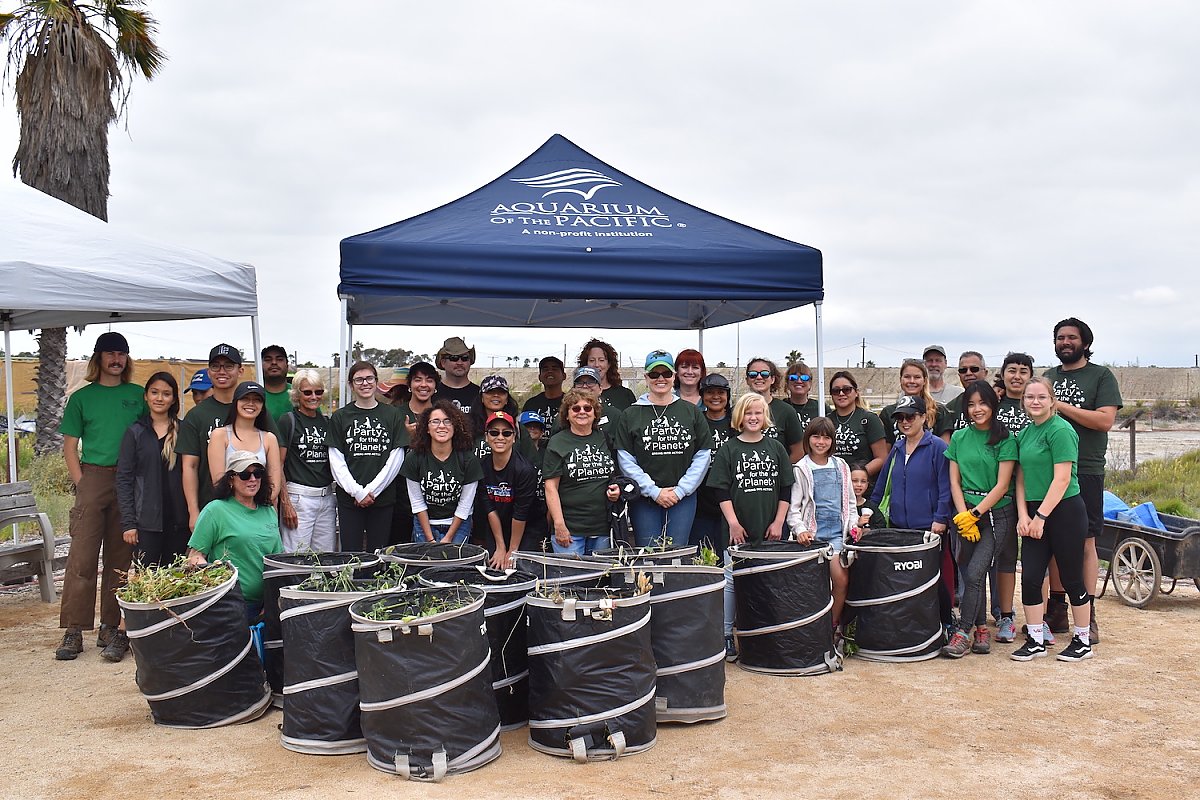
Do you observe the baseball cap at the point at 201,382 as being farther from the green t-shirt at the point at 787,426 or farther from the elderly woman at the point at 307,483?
the green t-shirt at the point at 787,426

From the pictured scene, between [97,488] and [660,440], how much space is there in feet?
11.1

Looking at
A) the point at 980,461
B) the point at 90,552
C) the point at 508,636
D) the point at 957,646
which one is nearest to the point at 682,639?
the point at 508,636

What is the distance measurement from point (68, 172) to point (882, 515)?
11.5 metres

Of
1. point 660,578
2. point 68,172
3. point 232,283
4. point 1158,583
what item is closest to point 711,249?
point 660,578

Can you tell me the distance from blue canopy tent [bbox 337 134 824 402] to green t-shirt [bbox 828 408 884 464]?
61cm

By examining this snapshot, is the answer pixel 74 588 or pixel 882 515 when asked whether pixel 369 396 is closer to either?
pixel 74 588

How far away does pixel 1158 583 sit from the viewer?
667cm

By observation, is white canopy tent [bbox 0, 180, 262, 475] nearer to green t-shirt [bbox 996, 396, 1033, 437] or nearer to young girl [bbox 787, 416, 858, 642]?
young girl [bbox 787, 416, 858, 642]

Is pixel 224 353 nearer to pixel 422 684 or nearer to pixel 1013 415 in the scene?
pixel 422 684

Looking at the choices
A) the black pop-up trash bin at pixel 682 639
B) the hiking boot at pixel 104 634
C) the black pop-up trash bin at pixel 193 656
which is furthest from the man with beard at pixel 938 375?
the hiking boot at pixel 104 634

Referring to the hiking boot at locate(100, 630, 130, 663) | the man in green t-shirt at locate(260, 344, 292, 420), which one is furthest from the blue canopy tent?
the hiking boot at locate(100, 630, 130, 663)

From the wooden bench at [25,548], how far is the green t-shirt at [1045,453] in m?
6.79

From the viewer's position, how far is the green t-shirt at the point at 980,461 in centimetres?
555

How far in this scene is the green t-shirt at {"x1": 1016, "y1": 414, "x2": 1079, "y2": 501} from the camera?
536 centimetres
